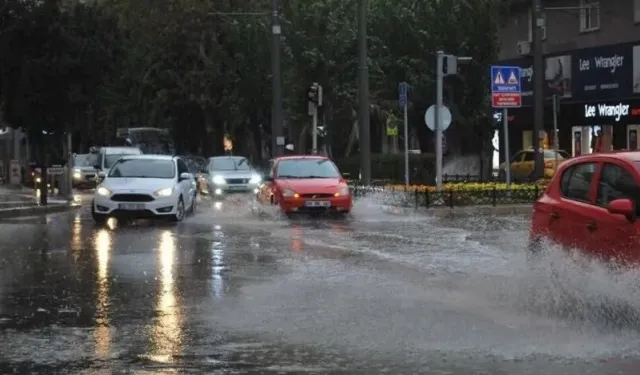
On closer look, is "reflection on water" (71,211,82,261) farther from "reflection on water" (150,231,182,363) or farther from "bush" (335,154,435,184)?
"bush" (335,154,435,184)

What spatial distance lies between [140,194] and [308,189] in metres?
3.70

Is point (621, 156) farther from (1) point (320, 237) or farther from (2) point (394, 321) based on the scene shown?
(1) point (320, 237)

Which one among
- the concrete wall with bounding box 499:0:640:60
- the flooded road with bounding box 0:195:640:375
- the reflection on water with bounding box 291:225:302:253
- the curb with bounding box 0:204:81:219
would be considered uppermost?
the concrete wall with bounding box 499:0:640:60

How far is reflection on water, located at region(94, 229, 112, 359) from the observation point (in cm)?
871

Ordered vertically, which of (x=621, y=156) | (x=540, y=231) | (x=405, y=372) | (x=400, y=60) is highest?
(x=400, y=60)

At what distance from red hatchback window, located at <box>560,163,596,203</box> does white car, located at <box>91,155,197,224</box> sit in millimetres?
12688

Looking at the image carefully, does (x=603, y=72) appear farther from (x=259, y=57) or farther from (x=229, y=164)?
(x=229, y=164)

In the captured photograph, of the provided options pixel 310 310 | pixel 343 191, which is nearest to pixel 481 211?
pixel 343 191

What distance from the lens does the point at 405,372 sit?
7.66 m

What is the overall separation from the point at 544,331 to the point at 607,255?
110 cm

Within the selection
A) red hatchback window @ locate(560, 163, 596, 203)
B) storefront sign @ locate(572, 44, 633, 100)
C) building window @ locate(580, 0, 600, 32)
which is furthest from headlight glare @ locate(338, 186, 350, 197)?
building window @ locate(580, 0, 600, 32)

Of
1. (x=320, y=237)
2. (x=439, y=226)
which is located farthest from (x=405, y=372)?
(x=439, y=226)

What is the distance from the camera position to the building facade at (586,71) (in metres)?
40.2

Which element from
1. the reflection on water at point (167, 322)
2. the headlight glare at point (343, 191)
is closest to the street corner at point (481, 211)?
the headlight glare at point (343, 191)
